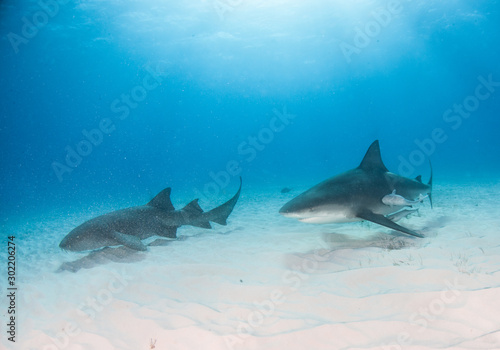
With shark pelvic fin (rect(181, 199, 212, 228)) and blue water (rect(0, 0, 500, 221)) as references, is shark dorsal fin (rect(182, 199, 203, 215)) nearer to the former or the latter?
shark pelvic fin (rect(181, 199, 212, 228))

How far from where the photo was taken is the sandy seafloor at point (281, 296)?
8.87ft

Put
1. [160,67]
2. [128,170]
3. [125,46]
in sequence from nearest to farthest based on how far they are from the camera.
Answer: [125,46] → [160,67] → [128,170]

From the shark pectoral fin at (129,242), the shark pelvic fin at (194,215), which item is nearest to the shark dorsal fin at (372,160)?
the shark pelvic fin at (194,215)

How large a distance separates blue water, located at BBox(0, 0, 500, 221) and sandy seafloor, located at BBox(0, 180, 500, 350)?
11.9m

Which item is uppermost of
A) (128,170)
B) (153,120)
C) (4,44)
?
(153,120)

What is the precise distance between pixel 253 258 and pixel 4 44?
4485cm

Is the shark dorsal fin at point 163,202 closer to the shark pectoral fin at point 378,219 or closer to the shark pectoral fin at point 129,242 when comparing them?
the shark pectoral fin at point 129,242

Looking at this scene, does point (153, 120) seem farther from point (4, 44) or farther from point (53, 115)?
point (4, 44)

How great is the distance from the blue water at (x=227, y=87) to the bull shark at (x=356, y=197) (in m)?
12.9

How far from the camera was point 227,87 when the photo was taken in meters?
88.8

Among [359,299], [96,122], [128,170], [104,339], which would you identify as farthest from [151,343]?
[128,170]

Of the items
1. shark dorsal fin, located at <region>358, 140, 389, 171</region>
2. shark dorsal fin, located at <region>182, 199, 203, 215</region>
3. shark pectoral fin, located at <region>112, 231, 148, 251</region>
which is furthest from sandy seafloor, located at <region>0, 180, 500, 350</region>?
shark dorsal fin, located at <region>358, 140, 389, 171</region>

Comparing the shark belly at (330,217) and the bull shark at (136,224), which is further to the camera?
the bull shark at (136,224)

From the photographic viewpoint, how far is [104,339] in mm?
2955
